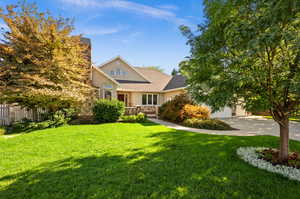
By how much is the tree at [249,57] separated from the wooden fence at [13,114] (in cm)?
1133

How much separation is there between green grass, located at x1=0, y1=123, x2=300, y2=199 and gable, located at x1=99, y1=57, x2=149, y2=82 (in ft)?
42.9

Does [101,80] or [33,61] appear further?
[101,80]

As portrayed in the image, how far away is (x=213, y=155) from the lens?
4102mm

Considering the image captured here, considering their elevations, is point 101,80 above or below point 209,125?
above

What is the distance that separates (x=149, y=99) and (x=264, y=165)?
13951mm

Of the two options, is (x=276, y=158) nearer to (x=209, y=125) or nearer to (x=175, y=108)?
(x=209, y=125)

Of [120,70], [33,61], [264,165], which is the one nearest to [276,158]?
[264,165]

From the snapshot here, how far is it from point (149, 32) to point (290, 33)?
9509 mm

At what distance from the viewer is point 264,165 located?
345cm

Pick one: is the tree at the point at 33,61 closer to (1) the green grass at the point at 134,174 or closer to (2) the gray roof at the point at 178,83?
(1) the green grass at the point at 134,174

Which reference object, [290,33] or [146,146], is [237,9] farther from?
[146,146]

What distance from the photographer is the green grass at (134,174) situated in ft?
8.10

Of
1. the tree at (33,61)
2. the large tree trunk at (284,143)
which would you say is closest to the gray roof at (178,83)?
the tree at (33,61)

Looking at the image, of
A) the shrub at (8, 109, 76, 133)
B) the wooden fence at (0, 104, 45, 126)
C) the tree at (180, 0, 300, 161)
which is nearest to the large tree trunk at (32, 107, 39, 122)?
the wooden fence at (0, 104, 45, 126)
